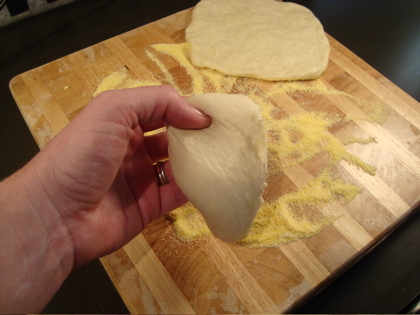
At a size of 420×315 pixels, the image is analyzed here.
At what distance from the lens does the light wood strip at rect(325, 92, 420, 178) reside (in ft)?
4.42

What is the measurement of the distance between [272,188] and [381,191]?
0.41m

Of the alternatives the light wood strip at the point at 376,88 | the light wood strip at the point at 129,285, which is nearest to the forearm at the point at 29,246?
the light wood strip at the point at 129,285

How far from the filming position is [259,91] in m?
1.53

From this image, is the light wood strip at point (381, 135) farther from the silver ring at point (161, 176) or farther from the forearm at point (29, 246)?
the forearm at point (29, 246)

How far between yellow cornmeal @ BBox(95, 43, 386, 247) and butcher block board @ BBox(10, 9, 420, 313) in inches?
1.1

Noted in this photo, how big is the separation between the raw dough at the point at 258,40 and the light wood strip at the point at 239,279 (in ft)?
2.65

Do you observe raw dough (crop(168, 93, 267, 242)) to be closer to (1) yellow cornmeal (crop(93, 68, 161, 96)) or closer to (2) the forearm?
(2) the forearm

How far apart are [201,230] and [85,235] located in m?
0.39

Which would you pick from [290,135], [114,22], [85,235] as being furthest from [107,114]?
[114,22]

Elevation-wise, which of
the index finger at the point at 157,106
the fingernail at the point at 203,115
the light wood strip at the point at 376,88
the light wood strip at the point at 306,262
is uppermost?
the index finger at the point at 157,106

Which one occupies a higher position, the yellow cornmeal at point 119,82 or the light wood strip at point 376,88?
the yellow cornmeal at point 119,82

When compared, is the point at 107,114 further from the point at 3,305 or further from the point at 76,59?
the point at 76,59

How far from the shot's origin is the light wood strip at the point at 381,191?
123 cm

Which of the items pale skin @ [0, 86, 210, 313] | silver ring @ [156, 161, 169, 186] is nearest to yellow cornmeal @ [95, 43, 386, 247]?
silver ring @ [156, 161, 169, 186]
